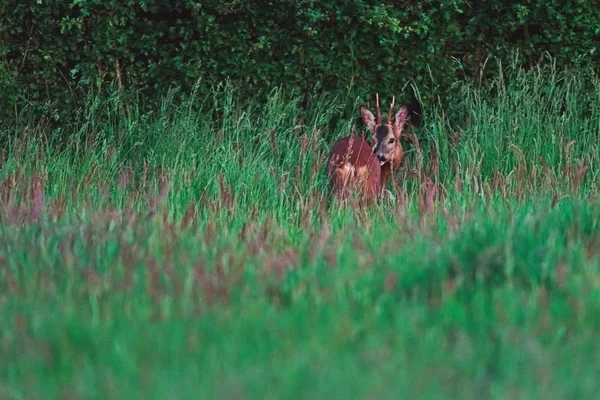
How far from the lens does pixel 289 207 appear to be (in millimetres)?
7645

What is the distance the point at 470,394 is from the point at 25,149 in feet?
21.8

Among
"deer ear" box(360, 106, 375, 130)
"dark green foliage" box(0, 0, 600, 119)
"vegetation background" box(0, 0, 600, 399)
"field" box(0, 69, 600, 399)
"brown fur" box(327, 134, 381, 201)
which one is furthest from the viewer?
"dark green foliage" box(0, 0, 600, 119)

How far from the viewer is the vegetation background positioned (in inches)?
135

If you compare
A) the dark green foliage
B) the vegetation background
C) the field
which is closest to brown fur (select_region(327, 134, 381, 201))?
the vegetation background

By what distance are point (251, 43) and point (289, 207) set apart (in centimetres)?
247

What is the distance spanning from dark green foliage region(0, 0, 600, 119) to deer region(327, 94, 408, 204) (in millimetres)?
752

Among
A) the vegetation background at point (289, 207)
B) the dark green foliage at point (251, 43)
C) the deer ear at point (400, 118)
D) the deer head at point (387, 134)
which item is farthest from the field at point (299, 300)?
the dark green foliage at point (251, 43)

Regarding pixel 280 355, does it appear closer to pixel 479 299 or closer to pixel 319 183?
pixel 479 299

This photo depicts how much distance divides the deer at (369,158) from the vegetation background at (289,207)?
0.17 m

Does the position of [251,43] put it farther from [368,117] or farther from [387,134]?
[387,134]

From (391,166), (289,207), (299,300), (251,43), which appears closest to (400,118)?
(391,166)

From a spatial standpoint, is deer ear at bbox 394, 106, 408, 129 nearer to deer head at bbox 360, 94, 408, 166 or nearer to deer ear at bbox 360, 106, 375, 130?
deer head at bbox 360, 94, 408, 166

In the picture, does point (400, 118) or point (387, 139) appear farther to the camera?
point (400, 118)

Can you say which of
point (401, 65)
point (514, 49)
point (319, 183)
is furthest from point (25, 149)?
point (514, 49)
